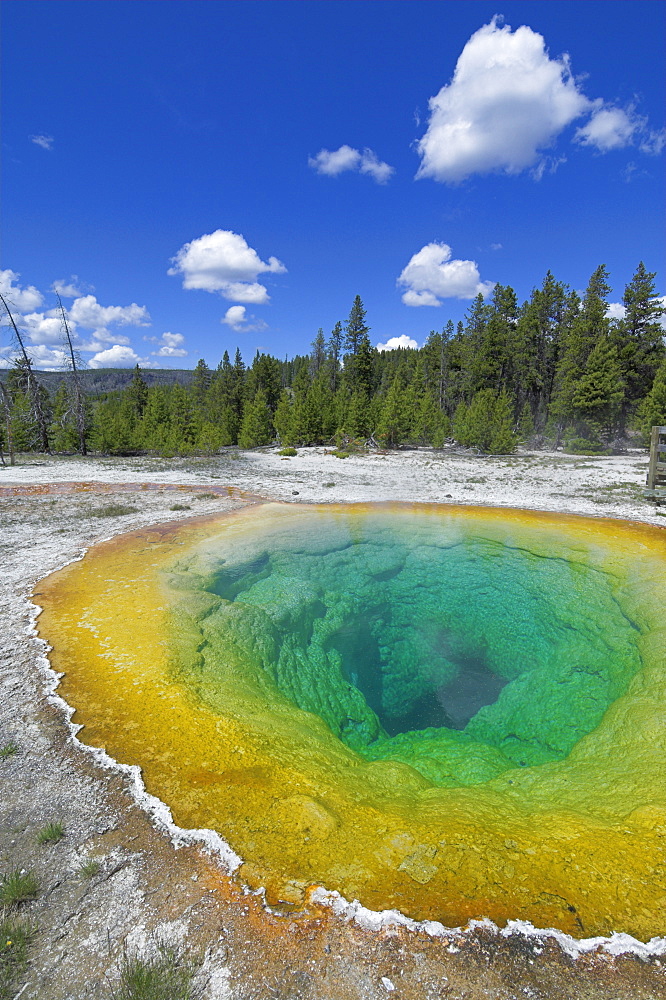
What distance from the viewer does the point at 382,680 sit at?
7.88 metres

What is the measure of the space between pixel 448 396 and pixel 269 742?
52.6 meters

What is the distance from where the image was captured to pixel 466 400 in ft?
171

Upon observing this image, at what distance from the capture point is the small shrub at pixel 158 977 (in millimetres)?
2324

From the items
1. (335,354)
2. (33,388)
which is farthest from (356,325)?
(33,388)

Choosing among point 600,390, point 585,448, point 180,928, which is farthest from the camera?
point 585,448

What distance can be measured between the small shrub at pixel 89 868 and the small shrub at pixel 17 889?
0.85 feet

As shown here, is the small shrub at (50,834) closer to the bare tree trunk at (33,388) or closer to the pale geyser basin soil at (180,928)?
the pale geyser basin soil at (180,928)

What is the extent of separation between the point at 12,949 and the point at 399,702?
18.7ft

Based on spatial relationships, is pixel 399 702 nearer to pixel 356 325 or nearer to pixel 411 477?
pixel 411 477

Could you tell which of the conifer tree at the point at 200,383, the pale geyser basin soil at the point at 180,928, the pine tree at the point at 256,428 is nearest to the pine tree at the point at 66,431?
the pine tree at the point at 256,428

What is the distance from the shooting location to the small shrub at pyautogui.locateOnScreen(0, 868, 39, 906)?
283 centimetres

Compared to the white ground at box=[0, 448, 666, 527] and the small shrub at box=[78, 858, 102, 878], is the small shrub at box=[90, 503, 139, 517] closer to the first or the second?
the white ground at box=[0, 448, 666, 527]

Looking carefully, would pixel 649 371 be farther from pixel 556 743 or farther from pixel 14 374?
pixel 14 374

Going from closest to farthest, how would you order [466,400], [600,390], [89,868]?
[89,868], [600,390], [466,400]
